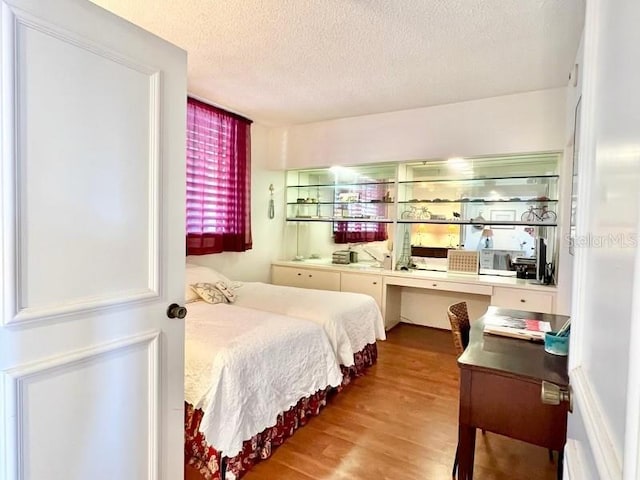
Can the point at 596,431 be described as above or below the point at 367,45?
below

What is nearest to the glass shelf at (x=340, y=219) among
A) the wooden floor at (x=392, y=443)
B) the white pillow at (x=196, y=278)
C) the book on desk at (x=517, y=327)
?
the white pillow at (x=196, y=278)

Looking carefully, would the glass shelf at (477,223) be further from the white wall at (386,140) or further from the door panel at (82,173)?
the door panel at (82,173)

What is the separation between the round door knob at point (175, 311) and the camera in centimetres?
138

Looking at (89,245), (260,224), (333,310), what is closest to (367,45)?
(333,310)

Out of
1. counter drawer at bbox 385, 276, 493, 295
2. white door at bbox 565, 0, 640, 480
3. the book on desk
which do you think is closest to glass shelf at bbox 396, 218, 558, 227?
counter drawer at bbox 385, 276, 493, 295

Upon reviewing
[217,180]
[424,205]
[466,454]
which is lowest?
[466,454]

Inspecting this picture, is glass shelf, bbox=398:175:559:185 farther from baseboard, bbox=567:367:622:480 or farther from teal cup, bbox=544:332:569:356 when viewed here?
baseboard, bbox=567:367:622:480

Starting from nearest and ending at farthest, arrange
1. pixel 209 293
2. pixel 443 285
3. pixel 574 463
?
1. pixel 574 463
2. pixel 209 293
3. pixel 443 285

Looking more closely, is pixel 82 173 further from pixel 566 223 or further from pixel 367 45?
pixel 566 223

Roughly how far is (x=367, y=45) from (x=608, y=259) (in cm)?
241

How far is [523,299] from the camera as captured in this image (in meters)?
3.39

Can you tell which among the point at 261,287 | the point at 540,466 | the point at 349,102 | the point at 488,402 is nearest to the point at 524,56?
the point at 349,102

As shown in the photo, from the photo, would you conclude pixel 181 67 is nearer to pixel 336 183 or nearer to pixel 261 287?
pixel 261 287

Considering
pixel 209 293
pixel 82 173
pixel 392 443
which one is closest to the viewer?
pixel 82 173
